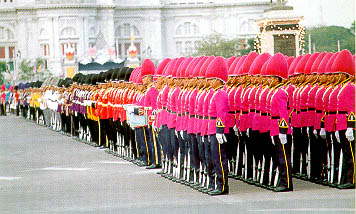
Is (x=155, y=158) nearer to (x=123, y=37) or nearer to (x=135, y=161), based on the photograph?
(x=135, y=161)

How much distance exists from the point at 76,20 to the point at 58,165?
105m

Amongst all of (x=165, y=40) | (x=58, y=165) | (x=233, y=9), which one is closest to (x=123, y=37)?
(x=165, y=40)

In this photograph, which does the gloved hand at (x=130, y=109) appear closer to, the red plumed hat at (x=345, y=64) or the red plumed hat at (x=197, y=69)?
the red plumed hat at (x=197, y=69)

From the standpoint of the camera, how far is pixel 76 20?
421 feet

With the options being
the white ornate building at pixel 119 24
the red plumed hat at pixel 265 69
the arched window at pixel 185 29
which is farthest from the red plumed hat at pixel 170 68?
the arched window at pixel 185 29

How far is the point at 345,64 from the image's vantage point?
17.5m

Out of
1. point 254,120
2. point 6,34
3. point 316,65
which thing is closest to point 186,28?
point 6,34

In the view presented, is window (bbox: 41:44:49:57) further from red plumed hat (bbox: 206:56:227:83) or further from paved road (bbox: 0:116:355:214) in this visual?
red plumed hat (bbox: 206:56:227:83)

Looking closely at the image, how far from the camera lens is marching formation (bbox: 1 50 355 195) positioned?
17172 mm

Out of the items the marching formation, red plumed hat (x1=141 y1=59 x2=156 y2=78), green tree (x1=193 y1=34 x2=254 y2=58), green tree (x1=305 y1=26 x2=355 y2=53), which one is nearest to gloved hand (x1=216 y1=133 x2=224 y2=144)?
the marching formation

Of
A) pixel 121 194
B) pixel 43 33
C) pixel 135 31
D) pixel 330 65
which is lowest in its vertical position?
pixel 121 194

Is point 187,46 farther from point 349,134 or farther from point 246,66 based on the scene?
point 349,134

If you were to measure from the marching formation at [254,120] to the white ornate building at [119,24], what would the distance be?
10740 cm

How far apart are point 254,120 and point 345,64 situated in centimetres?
180
